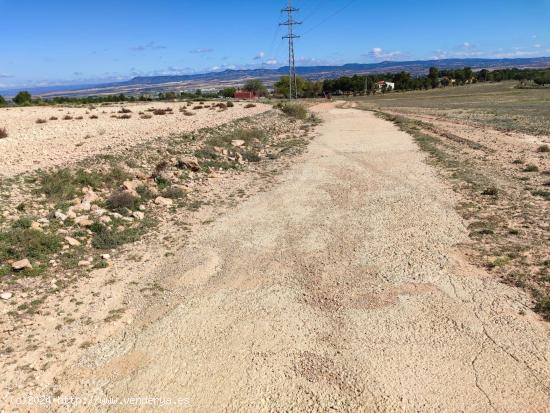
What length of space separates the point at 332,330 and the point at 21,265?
7.16 meters

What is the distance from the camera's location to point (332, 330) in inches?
315

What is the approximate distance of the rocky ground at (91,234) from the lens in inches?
309

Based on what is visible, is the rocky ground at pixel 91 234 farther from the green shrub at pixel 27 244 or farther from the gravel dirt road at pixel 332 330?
the gravel dirt road at pixel 332 330

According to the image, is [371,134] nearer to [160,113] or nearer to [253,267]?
[160,113]

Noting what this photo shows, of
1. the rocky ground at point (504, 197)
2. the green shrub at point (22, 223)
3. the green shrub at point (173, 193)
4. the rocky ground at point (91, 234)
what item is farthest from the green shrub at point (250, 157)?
the green shrub at point (22, 223)

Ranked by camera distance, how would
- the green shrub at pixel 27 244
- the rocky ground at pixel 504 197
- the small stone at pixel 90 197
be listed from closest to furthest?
the rocky ground at pixel 504 197 → the green shrub at pixel 27 244 → the small stone at pixel 90 197

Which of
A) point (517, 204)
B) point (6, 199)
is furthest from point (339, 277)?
point (6, 199)

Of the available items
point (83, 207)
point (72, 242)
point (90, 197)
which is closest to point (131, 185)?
point (90, 197)

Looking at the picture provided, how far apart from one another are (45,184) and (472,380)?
13.8m

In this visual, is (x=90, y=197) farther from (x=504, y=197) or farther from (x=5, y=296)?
(x=504, y=197)

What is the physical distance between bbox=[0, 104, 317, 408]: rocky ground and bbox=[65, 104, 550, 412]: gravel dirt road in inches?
26.7

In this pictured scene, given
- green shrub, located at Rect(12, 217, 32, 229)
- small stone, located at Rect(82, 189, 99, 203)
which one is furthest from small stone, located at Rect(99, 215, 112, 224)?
green shrub, located at Rect(12, 217, 32, 229)

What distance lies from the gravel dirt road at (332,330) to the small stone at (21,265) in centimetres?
312

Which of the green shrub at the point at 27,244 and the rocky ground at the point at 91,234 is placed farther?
the green shrub at the point at 27,244
